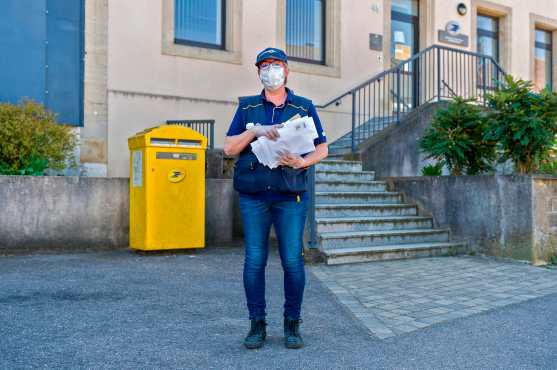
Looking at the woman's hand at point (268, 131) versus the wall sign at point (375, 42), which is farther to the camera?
the wall sign at point (375, 42)

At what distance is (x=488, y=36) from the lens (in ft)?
50.9

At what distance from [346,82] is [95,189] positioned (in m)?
6.67

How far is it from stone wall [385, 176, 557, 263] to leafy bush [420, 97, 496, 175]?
32 centimetres

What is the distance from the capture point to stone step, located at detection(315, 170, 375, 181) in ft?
28.7

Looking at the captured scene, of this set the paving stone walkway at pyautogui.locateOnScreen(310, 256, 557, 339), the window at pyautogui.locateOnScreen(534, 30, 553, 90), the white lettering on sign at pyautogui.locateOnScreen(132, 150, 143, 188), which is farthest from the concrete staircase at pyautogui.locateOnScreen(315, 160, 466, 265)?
the window at pyautogui.locateOnScreen(534, 30, 553, 90)

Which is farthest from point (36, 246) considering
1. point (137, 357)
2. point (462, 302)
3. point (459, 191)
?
point (459, 191)

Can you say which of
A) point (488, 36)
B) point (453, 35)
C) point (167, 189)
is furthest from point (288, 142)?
point (488, 36)

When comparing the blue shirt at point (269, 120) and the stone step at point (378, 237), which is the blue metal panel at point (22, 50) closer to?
the stone step at point (378, 237)

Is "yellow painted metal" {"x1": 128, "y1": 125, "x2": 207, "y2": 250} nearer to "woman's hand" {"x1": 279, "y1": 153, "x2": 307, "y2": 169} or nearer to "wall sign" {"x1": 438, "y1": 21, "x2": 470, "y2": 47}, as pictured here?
"woman's hand" {"x1": 279, "y1": 153, "x2": 307, "y2": 169}

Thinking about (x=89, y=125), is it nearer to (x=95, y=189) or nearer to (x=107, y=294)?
(x=95, y=189)

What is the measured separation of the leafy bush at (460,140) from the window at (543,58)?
9728 mm

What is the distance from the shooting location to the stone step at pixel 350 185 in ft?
27.7

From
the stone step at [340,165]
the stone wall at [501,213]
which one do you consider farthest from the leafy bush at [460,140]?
the stone step at [340,165]

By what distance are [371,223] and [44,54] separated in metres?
5.62
